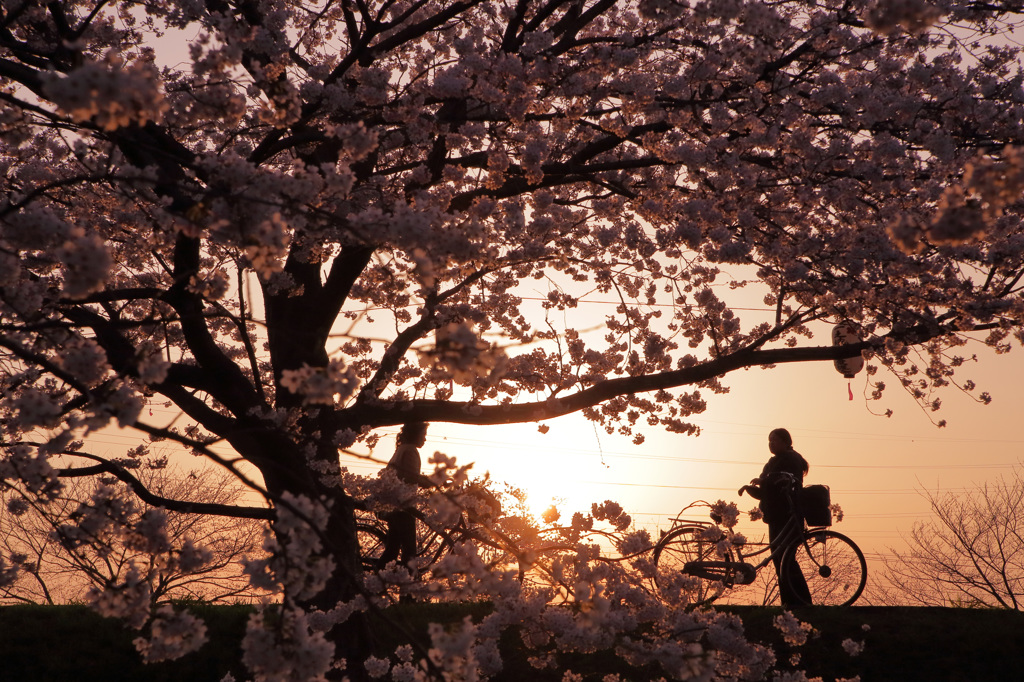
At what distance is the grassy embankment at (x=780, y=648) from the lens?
809 centimetres

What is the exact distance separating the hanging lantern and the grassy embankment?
2.83 metres

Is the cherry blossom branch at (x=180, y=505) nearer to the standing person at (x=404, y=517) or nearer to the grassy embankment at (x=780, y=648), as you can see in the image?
the grassy embankment at (x=780, y=648)

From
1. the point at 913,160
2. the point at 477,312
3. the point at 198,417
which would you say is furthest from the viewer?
the point at 477,312

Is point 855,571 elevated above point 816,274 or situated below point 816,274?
below

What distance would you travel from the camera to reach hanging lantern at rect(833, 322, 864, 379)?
8.20m

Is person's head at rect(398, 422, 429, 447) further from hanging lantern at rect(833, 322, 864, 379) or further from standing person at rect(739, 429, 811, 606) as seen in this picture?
hanging lantern at rect(833, 322, 864, 379)

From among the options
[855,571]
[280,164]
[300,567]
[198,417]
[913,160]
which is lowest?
[300,567]

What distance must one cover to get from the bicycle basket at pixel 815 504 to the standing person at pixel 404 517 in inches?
191

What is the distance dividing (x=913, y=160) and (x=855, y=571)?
5.45 metres

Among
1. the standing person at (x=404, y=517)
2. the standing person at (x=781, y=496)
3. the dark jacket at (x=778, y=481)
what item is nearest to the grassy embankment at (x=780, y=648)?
the standing person at (x=781, y=496)

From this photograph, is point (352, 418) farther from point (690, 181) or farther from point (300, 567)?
point (300, 567)

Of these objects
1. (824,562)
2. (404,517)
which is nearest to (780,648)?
(824,562)

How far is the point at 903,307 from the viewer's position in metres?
7.14

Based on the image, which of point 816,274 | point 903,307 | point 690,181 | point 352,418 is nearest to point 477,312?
point 352,418
